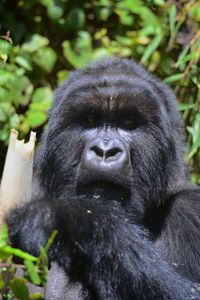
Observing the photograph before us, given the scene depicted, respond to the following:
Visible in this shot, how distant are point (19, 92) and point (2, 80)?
0.74 metres

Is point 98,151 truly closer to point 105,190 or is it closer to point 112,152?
point 112,152

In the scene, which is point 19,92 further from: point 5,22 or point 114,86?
point 114,86

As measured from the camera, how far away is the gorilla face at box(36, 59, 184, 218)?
3736 millimetres

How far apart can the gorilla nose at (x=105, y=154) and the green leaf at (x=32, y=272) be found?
4.35 feet

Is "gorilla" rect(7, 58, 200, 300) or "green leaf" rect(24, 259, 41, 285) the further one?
"gorilla" rect(7, 58, 200, 300)

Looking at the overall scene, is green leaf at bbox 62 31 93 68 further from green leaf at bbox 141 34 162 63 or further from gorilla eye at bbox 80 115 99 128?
gorilla eye at bbox 80 115 99 128

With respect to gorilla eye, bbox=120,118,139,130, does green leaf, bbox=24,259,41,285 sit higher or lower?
lower

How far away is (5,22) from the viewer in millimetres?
6359

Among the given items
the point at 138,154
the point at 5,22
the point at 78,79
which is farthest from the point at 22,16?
the point at 138,154

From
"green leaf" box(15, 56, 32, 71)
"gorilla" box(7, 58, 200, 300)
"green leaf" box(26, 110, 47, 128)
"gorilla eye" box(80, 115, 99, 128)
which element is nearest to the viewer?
"gorilla" box(7, 58, 200, 300)

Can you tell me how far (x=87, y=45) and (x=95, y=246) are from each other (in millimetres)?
3803

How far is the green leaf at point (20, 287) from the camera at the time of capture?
222 centimetres

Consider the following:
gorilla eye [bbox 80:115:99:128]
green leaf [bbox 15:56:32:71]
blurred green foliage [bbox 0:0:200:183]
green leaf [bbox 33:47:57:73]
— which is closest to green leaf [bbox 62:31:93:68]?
blurred green foliage [bbox 0:0:200:183]

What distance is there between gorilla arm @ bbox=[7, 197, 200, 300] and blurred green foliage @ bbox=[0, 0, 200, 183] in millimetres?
2538
